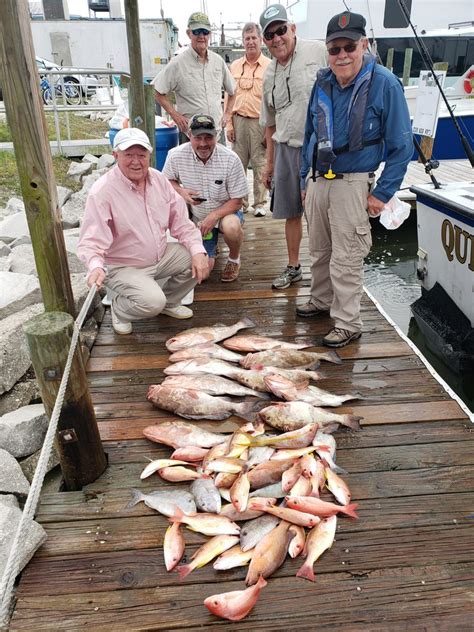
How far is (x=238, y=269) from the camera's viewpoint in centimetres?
522

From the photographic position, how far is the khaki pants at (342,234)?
3.48m

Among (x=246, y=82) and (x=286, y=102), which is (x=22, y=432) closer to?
(x=286, y=102)

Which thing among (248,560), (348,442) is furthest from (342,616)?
(348,442)

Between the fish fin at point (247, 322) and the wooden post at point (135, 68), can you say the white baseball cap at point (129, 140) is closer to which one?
the fish fin at point (247, 322)

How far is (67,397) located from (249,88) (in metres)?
5.13

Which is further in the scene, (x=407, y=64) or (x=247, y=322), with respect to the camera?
(x=407, y=64)

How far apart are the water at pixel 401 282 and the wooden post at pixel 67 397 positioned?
4116mm

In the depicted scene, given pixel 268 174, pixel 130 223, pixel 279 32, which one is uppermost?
pixel 279 32

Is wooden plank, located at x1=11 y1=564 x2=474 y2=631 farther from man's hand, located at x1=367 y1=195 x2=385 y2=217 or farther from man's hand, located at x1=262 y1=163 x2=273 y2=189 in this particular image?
man's hand, located at x1=262 y1=163 x2=273 y2=189

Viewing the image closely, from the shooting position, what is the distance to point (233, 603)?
1.90m

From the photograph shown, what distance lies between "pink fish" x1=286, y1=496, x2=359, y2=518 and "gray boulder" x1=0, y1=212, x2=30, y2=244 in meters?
5.43

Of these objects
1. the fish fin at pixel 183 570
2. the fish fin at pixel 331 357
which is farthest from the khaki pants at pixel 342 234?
the fish fin at pixel 183 570

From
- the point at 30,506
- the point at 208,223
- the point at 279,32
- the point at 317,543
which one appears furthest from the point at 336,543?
the point at 279,32

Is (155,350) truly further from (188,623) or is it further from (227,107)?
(227,107)
